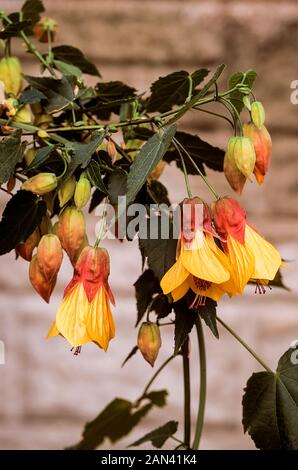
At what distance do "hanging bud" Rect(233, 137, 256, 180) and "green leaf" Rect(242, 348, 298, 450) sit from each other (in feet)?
0.43

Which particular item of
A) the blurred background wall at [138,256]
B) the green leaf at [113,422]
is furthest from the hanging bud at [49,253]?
the blurred background wall at [138,256]

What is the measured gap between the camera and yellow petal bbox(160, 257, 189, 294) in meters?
0.32

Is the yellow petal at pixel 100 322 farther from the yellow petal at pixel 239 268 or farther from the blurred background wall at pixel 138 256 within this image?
the blurred background wall at pixel 138 256

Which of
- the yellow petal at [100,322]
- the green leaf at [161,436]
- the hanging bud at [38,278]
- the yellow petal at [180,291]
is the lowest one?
the green leaf at [161,436]

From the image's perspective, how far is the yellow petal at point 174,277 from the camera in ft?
1.03

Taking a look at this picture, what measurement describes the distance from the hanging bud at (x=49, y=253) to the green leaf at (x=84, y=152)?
3 centimetres

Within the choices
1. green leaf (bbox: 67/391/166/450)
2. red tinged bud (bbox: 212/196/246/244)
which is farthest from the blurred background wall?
red tinged bud (bbox: 212/196/246/244)

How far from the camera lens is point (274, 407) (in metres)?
0.39

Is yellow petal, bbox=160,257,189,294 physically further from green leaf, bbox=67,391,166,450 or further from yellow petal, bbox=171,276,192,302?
green leaf, bbox=67,391,166,450

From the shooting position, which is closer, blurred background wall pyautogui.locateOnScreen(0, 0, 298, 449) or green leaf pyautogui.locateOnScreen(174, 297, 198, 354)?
green leaf pyautogui.locateOnScreen(174, 297, 198, 354)

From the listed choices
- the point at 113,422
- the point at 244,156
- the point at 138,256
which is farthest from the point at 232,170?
the point at 138,256

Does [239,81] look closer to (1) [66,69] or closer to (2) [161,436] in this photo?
(1) [66,69]

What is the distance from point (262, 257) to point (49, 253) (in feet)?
0.31

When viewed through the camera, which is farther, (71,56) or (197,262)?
(71,56)
